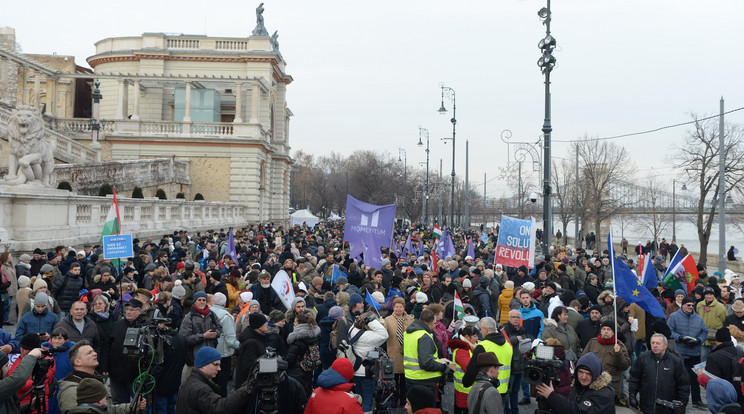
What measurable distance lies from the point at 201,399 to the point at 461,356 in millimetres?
2942

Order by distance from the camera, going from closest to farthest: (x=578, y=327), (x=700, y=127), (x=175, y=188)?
(x=578, y=327)
(x=700, y=127)
(x=175, y=188)

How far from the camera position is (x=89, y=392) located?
199 inches

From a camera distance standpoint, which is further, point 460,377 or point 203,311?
point 203,311

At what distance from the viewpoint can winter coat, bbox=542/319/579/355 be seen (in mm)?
8648

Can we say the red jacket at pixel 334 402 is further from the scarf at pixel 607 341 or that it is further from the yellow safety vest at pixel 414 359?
the scarf at pixel 607 341

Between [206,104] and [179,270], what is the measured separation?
35842 millimetres

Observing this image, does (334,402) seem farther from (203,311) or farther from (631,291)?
(631,291)

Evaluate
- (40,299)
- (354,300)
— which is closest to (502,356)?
Result: (354,300)

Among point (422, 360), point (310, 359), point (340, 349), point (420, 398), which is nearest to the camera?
point (420, 398)

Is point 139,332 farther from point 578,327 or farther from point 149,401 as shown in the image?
point 578,327

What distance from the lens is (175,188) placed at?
41.5m

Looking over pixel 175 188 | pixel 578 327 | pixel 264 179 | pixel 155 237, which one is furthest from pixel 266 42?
pixel 578 327

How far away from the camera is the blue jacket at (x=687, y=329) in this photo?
966cm

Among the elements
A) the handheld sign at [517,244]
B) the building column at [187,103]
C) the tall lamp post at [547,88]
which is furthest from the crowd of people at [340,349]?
the building column at [187,103]
